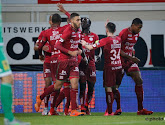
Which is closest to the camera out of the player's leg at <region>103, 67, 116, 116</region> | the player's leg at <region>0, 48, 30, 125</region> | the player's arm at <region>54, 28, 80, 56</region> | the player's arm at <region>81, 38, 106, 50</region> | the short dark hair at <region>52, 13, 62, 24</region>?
the player's leg at <region>0, 48, 30, 125</region>

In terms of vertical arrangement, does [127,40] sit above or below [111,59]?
above

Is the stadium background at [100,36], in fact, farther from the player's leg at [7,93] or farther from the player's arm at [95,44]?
the player's leg at [7,93]

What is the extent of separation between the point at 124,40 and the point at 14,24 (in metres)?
6.26

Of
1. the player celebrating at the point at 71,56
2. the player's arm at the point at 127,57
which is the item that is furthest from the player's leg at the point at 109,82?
the player celebrating at the point at 71,56

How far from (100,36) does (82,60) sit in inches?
213

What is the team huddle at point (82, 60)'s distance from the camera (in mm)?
8641

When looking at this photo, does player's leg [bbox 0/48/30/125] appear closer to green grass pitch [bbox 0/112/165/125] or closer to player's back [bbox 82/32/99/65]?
green grass pitch [bbox 0/112/165/125]

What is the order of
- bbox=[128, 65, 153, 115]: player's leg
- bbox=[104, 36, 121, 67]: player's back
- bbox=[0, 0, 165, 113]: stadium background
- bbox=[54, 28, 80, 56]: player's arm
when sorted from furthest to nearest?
bbox=[0, 0, 165, 113]: stadium background, bbox=[128, 65, 153, 115]: player's leg, bbox=[104, 36, 121, 67]: player's back, bbox=[54, 28, 80, 56]: player's arm

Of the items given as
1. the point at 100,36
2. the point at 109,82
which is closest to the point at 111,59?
the point at 109,82

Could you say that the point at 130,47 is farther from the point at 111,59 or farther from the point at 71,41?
the point at 71,41

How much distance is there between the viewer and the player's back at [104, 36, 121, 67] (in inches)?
358

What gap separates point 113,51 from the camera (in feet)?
30.0

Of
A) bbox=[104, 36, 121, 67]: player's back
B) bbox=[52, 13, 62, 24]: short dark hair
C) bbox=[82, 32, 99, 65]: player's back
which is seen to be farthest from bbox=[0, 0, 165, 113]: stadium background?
bbox=[104, 36, 121, 67]: player's back

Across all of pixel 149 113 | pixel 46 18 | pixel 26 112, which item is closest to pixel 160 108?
pixel 149 113
